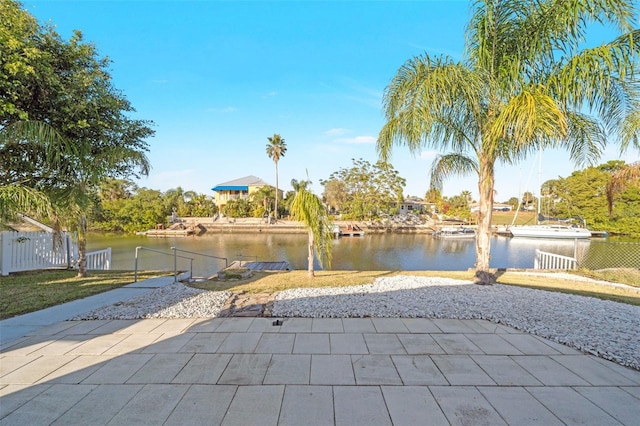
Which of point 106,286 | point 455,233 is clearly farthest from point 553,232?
point 106,286

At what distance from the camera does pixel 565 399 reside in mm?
2195

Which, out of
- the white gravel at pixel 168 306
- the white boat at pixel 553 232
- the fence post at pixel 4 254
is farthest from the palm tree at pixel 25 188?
the white boat at pixel 553 232

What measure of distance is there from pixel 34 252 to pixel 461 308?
34.2ft

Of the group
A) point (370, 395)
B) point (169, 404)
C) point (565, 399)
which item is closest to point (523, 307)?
point (565, 399)

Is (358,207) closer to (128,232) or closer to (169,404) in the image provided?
(128,232)

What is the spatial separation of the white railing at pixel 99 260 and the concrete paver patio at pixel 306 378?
7.19 m

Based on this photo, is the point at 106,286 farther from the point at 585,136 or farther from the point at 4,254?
the point at 585,136

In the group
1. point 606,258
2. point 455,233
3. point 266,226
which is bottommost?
point 606,258

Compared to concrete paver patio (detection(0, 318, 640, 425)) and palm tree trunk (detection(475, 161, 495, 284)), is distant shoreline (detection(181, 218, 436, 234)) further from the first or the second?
concrete paver patio (detection(0, 318, 640, 425))

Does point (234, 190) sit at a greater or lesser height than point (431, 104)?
greater

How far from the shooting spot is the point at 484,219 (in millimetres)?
6387

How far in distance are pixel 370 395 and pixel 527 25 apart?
6.86 meters

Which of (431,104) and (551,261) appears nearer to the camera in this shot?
(431,104)

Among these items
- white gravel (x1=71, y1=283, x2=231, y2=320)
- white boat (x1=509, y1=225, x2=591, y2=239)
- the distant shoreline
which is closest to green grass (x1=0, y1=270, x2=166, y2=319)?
white gravel (x1=71, y1=283, x2=231, y2=320)
